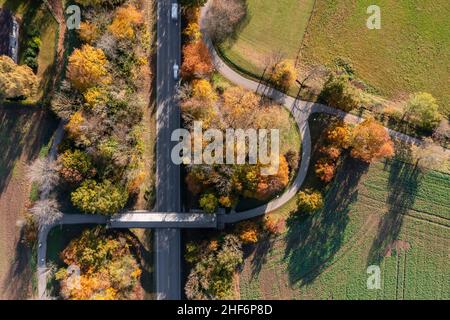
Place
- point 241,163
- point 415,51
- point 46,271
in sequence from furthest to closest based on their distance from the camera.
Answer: point 415,51 < point 46,271 < point 241,163

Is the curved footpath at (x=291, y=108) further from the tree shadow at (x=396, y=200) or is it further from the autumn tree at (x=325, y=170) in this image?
the tree shadow at (x=396, y=200)

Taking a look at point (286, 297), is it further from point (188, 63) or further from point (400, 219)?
point (188, 63)

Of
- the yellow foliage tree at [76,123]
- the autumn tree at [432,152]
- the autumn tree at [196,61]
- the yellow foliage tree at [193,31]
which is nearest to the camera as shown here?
the yellow foliage tree at [76,123]

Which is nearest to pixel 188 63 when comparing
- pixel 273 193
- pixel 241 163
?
pixel 241 163

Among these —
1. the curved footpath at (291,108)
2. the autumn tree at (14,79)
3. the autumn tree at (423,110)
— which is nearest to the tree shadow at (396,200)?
the autumn tree at (423,110)
